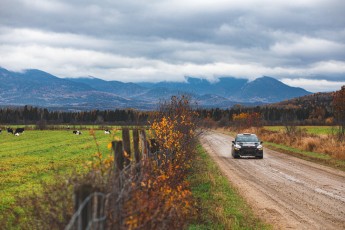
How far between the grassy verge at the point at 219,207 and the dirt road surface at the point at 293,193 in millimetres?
366

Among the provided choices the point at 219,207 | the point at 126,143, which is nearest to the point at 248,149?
the point at 219,207

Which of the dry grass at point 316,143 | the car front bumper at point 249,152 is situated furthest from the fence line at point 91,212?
the car front bumper at point 249,152

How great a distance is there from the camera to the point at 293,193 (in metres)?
15.6

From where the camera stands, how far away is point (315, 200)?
14195 millimetres

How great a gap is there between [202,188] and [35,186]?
21.5ft

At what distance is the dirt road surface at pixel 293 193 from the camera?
1148cm

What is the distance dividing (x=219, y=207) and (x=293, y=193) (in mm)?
4157

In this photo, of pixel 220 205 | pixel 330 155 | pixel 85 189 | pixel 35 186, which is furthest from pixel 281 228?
pixel 330 155

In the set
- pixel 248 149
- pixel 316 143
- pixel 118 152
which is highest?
pixel 118 152

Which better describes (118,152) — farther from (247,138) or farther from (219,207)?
(247,138)

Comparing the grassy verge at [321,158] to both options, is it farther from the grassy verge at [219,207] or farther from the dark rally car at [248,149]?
the grassy verge at [219,207]

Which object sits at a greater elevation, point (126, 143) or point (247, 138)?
point (126, 143)

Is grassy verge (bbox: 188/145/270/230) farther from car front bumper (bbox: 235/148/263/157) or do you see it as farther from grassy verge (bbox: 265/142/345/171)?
car front bumper (bbox: 235/148/263/157)

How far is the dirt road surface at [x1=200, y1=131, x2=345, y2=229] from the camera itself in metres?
11.5
